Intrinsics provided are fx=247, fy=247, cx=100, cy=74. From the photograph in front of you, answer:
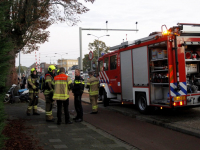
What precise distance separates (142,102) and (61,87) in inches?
135

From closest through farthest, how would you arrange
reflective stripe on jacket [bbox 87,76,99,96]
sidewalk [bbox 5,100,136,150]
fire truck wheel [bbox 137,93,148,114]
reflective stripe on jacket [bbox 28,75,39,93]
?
1. sidewalk [bbox 5,100,136,150]
2. fire truck wheel [bbox 137,93,148,114]
3. reflective stripe on jacket [bbox 28,75,39,93]
4. reflective stripe on jacket [bbox 87,76,99,96]

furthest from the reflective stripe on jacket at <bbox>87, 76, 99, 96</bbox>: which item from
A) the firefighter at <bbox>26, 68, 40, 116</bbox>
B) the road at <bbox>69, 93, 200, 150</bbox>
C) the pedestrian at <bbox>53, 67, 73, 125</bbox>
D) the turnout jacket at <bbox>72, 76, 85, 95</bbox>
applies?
the pedestrian at <bbox>53, 67, 73, 125</bbox>

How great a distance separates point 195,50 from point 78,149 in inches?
221

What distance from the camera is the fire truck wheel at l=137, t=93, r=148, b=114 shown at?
9365 mm

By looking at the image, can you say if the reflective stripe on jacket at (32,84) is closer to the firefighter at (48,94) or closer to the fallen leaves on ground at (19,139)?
the firefighter at (48,94)

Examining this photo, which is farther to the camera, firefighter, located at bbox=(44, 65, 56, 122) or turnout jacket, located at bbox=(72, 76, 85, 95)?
turnout jacket, located at bbox=(72, 76, 85, 95)

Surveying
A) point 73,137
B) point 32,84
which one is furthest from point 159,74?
point 32,84

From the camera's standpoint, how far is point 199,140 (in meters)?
6.04

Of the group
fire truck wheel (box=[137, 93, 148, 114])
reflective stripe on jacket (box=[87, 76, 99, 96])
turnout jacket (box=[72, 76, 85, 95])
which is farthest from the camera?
reflective stripe on jacket (box=[87, 76, 99, 96])

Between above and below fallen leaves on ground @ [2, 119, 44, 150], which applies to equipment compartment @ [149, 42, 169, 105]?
above

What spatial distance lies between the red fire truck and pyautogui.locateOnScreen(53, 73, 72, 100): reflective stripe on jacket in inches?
119

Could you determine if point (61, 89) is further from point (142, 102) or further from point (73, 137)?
point (142, 102)

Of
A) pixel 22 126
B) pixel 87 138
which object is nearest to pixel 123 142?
pixel 87 138

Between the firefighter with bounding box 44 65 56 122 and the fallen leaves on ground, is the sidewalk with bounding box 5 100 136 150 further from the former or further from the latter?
→ the firefighter with bounding box 44 65 56 122
